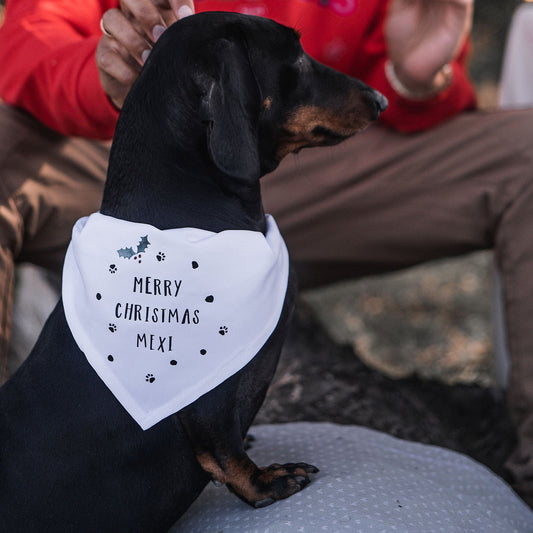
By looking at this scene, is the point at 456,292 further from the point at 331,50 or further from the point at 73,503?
the point at 73,503

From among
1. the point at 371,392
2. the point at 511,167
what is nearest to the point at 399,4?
the point at 511,167

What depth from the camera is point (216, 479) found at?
Answer: 1230 mm

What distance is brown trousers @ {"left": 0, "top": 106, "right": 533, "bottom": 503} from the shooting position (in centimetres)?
184

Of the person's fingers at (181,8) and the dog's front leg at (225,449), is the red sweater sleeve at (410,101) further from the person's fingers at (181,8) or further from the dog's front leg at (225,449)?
the dog's front leg at (225,449)

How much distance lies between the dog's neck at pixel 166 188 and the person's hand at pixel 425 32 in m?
0.86

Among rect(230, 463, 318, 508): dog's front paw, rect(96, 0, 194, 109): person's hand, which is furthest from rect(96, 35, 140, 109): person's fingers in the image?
rect(230, 463, 318, 508): dog's front paw

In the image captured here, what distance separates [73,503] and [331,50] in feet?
4.67

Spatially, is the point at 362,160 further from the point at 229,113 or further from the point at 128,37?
the point at 229,113

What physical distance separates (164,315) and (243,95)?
0.38m

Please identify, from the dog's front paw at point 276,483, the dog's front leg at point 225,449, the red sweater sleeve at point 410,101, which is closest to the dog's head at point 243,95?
the dog's front leg at point 225,449

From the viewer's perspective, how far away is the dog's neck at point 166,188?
1.21 meters

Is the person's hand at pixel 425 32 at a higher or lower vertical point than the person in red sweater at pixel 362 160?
higher

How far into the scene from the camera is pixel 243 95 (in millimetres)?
1155

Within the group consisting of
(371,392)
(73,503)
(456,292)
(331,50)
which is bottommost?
(456,292)
